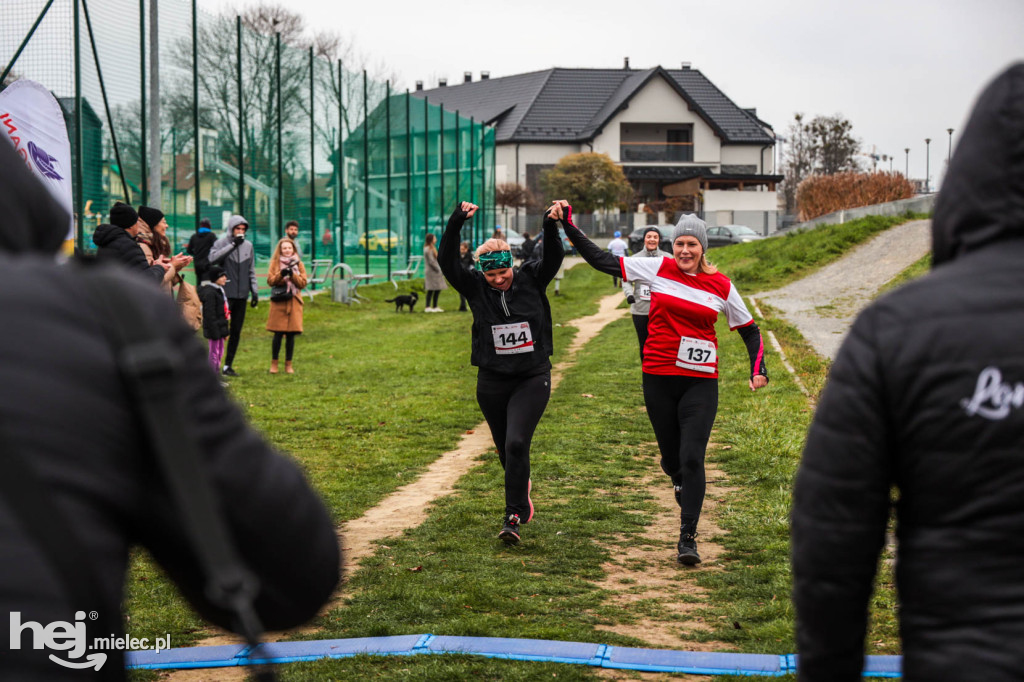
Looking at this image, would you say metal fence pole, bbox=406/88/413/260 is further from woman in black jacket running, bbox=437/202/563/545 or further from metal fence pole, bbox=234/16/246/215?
woman in black jacket running, bbox=437/202/563/545

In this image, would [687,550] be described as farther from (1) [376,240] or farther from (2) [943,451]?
(1) [376,240]

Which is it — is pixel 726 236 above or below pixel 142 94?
below

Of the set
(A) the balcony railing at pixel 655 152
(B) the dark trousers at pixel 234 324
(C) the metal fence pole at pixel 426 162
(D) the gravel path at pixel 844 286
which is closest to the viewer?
(B) the dark trousers at pixel 234 324

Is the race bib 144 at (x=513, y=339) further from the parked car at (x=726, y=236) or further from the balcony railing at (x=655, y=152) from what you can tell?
the balcony railing at (x=655, y=152)

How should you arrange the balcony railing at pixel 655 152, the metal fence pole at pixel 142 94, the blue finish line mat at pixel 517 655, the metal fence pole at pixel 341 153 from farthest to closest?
the balcony railing at pixel 655 152
the metal fence pole at pixel 341 153
the metal fence pole at pixel 142 94
the blue finish line mat at pixel 517 655

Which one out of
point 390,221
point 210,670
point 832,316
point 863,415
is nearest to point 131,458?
point 863,415

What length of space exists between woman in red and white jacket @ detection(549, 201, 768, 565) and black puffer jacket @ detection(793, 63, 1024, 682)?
187 inches

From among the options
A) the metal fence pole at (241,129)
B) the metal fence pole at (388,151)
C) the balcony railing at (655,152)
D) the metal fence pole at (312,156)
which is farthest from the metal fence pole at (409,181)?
the balcony railing at (655,152)

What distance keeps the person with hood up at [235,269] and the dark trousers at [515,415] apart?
26.2ft

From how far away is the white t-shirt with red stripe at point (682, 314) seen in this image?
6.95 m

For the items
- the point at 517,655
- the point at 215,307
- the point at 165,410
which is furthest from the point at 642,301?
the point at 165,410

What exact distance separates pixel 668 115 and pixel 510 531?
70994 millimetres

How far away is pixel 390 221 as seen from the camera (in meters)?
34.1

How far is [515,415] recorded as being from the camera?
24.1 feet
